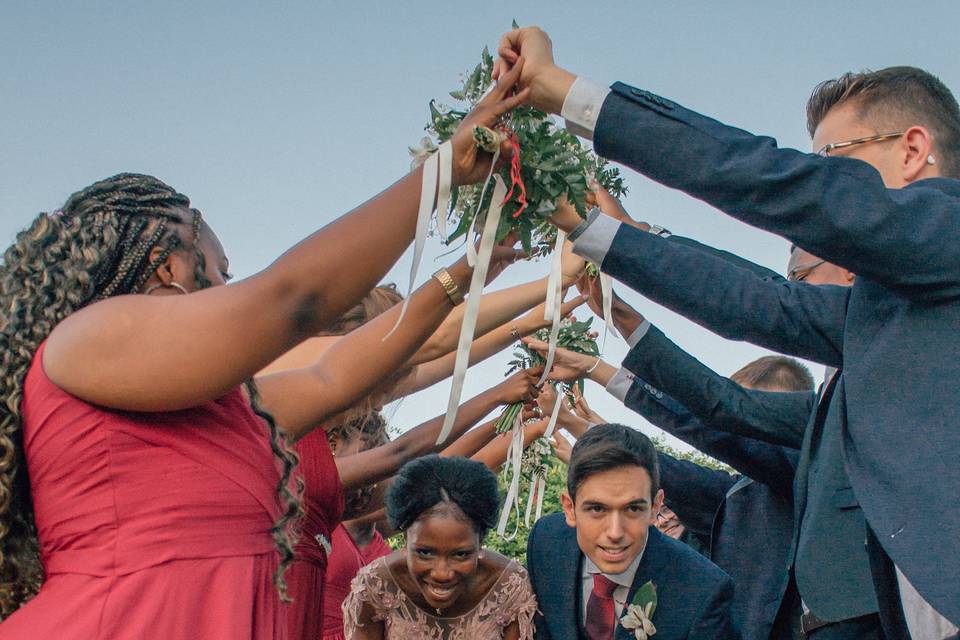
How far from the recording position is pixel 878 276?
8.84 ft

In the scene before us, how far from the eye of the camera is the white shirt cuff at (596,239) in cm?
352

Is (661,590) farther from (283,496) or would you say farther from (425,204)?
(425,204)

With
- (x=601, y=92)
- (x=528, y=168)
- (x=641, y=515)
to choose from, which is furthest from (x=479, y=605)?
(x=601, y=92)

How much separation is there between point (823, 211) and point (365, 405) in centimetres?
308

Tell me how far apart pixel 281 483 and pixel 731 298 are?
1.81 meters

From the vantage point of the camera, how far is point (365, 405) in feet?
17.2

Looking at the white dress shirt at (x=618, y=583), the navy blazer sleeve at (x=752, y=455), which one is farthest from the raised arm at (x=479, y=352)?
the white dress shirt at (x=618, y=583)

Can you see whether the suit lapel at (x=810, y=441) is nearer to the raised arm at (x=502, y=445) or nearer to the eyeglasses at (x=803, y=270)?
the eyeglasses at (x=803, y=270)

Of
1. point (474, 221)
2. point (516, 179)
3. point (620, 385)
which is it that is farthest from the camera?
point (620, 385)

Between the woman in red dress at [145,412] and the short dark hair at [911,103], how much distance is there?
1.71 metres

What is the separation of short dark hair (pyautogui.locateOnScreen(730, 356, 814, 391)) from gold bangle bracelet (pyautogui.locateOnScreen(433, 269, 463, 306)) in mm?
2975

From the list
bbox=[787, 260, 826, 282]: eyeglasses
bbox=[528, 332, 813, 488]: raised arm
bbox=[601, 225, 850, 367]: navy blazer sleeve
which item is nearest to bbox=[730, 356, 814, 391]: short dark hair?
bbox=[528, 332, 813, 488]: raised arm

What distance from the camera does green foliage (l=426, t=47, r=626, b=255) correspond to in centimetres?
327

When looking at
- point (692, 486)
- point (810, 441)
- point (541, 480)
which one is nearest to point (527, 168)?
point (810, 441)
